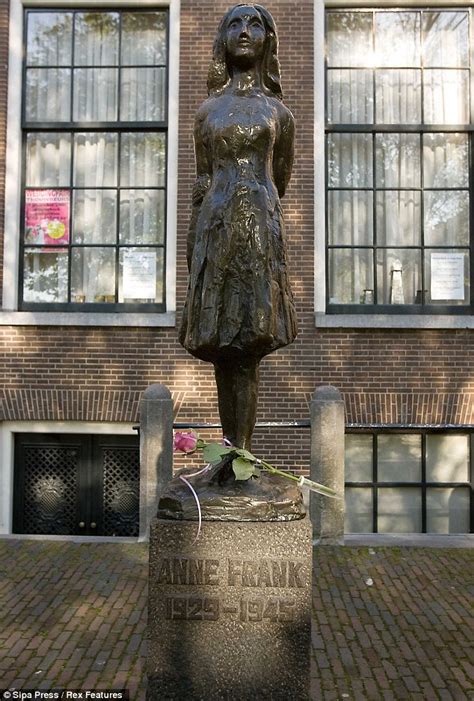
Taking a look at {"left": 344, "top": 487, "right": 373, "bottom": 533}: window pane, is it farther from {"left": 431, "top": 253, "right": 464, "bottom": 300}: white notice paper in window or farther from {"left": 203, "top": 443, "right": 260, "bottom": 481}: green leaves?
{"left": 203, "top": 443, "right": 260, "bottom": 481}: green leaves

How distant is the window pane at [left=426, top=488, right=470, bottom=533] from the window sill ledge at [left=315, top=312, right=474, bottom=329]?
2.19 metres

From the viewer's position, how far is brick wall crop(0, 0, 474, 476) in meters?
8.09

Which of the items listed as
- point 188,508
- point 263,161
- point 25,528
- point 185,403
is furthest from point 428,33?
point 25,528

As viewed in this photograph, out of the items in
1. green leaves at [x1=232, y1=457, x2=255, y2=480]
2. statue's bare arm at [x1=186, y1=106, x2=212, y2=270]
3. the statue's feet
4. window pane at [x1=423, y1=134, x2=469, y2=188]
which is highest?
window pane at [x1=423, y1=134, x2=469, y2=188]

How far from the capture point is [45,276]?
28.8ft

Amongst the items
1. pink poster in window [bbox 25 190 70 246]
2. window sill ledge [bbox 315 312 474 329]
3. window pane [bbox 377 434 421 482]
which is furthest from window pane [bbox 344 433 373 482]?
pink poster in window [bbox 25 190 70 246]

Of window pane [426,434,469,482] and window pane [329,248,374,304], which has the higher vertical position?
window pane [329,248,374,304]

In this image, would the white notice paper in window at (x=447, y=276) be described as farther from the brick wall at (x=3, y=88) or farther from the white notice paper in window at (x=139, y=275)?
the brick wall at (x=3, y=88)

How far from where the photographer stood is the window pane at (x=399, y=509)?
8.46 metres

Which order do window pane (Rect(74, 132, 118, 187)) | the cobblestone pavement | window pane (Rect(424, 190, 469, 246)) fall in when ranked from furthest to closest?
window pane (Rect(74, 132, 118, 187))
window pane (Rect(424, 190, 469, 246))
the cobblestone pavement

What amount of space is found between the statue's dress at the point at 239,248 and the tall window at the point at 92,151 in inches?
214

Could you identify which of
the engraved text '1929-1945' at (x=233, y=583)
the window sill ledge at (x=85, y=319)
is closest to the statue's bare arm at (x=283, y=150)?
the engraved text '1929-1945' at (x=233, y=583)

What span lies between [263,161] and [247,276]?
2.12 feet

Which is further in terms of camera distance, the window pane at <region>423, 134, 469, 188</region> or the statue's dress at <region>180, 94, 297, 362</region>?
the window pane at <region>423, 134, 469, 188</region>
